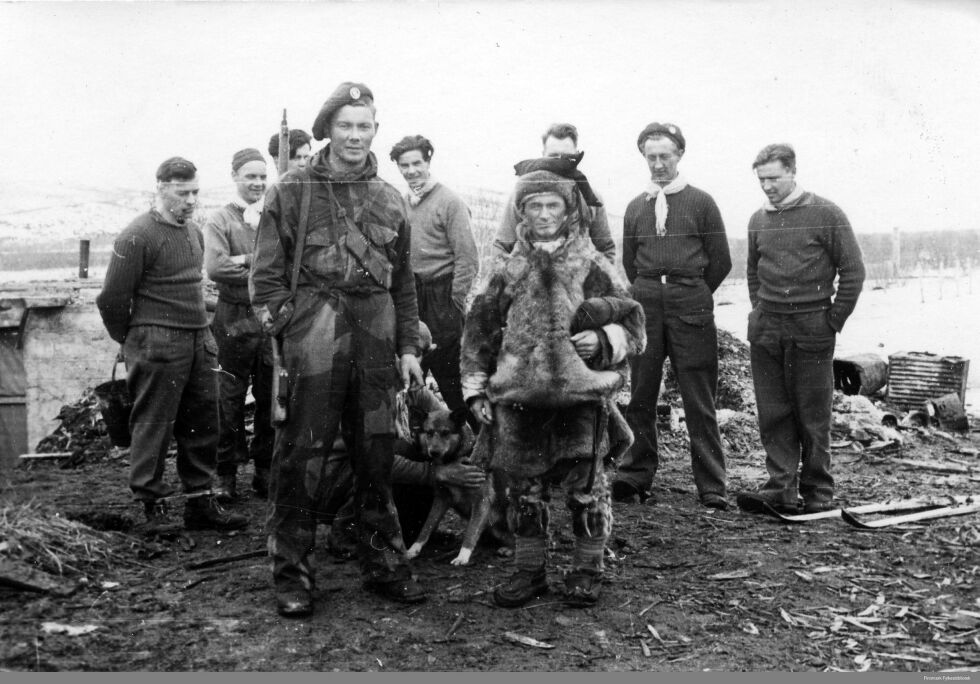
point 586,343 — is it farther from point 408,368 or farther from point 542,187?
point 408,368

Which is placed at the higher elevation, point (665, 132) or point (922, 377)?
point (665, 132)

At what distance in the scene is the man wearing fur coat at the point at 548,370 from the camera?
3.73 m

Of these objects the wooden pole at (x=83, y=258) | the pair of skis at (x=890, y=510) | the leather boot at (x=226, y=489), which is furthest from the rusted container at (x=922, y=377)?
the wooden pole at (x=83, y=258)

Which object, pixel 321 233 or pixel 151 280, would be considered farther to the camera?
pixel 151 280

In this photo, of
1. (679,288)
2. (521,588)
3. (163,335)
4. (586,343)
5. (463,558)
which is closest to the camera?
(586,343)

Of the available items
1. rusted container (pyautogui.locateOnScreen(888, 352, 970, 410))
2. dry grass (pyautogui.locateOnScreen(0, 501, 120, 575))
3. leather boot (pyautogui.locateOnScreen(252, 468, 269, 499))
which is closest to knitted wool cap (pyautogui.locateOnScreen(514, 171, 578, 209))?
dry grass (pyautogui.locateOnScreen(0, 501, 120, 575))

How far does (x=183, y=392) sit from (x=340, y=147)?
2006 mm

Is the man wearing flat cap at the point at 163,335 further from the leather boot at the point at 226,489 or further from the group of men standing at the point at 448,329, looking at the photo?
the leather boot at the point at 226,489

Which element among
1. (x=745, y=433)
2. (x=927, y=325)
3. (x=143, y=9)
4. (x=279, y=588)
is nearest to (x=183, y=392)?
(x=279, y=588)

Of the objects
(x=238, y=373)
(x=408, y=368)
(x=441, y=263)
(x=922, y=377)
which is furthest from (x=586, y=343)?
(x=922, y=377)

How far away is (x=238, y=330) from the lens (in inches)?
220

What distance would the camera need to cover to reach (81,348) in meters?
7.43

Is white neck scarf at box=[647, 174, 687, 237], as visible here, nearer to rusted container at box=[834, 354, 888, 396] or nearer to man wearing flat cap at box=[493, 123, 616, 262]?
man wearing flat cap at box=[493, 123, 616, 262]

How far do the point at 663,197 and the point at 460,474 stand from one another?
235 cm
